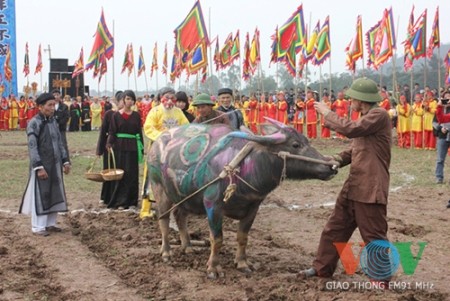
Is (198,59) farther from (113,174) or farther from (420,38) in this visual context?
(420,38)

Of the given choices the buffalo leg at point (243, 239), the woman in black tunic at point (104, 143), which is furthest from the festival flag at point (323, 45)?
the buffalo leg at point (243, 239)

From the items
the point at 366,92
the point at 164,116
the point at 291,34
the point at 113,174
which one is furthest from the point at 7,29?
the point at 366,92

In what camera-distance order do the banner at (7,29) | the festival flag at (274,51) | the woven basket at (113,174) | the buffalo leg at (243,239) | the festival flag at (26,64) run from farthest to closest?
the festival flag at (26,64) → the banner at (7,29) → the festival flag at (274,51) → the woven basket at (113,174) → the buffalo leg at (243,239)

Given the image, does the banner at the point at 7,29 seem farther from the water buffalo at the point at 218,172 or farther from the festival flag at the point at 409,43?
the water buffalo at the point at 218,172

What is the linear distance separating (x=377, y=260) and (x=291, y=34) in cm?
1704

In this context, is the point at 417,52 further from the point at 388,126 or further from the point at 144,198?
the point at 388,126

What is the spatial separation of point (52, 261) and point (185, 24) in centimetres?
748

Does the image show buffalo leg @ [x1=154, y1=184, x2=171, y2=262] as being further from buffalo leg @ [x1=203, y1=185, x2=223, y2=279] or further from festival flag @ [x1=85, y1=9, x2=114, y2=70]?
festival flag @ [x1=85, y1=9, x2=114, y2=70]

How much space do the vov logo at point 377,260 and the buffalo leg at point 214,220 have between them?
3.74 ft

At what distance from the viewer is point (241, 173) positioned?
19.1 ft

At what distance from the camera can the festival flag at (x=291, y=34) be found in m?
21.5

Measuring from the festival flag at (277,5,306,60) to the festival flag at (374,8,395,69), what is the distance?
8.75ft

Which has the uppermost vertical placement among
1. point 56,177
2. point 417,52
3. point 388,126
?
point 417,52

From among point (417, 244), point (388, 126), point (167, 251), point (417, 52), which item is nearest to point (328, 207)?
point (417, 244)
